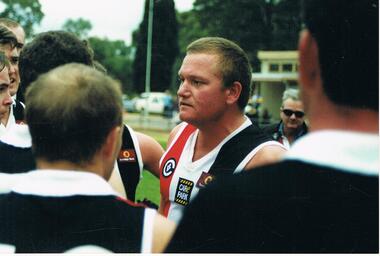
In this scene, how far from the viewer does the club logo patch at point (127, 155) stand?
95.6 inches

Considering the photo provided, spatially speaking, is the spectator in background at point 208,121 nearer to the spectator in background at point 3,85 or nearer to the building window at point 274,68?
the spectator in background at point 3,85

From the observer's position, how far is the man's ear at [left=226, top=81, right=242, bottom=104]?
2633 millimetres

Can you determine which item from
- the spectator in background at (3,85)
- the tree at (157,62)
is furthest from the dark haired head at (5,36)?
the tree at (157,62)

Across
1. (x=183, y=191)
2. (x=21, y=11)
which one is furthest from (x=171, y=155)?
(x=21, y=11)

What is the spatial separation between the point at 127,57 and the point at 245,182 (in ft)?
158

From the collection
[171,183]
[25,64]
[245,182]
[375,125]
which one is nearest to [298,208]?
[245,182]

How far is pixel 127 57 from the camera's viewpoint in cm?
4825

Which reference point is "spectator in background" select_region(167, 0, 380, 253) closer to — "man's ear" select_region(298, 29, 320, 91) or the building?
"man's ear" select_region(298, 29, 320, 91)

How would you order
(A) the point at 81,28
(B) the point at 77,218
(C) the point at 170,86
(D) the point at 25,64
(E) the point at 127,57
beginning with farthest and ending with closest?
(E) the point at 127,57 → (C) the point at 170,86 → (A) the point at 81,28 → (D) the point at 25,64 → (B) the point at 77,218

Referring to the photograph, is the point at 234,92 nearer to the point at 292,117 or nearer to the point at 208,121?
the point at 208,121

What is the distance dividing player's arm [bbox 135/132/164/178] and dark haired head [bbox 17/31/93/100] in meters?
0.78

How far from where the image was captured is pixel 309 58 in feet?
3.43

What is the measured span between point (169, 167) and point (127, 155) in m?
0.28

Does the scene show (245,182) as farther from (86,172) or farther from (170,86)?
(170,86)
